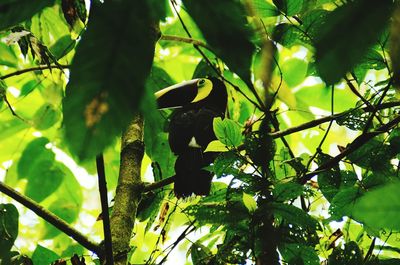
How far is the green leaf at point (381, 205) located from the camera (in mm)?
574

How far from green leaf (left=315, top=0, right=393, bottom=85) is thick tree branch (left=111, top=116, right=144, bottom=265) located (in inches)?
44.4

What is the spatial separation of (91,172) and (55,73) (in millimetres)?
632

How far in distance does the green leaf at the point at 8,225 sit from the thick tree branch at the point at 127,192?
35cm

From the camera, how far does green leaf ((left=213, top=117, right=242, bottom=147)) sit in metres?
1.41

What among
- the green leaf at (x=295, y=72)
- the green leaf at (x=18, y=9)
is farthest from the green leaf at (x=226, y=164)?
the green leaf at (x=295, y=72)

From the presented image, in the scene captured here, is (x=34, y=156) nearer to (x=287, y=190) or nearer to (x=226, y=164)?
(x=226, y=164)

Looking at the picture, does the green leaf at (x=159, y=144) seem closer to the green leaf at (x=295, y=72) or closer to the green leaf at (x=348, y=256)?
the green leaf at (x=295, y=72)

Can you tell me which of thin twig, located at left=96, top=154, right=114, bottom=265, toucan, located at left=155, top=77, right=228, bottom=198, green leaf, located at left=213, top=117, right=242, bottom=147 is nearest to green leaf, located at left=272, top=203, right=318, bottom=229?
green leaf, located at left=213, top=117, right=242, bottom=147

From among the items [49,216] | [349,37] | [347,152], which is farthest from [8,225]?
[349,37]

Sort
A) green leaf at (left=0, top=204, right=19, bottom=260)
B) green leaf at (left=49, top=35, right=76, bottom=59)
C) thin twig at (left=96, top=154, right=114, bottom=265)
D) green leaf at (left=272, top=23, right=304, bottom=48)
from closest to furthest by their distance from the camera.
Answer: thin twig at (left=96, top=154, right=114, bottom=265) → green leaf at (left=272, top=23, right=304, bottom=48) → green leaf at (left=0, top=204, right=19, bottom=260) → green leaf at (left=49, top=35, right=76, bottom=59)

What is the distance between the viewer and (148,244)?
8.23 ft

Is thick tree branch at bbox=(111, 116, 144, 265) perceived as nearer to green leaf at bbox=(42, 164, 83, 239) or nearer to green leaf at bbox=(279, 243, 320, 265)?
green leaf at bbox=(279, 243, 320, 265)

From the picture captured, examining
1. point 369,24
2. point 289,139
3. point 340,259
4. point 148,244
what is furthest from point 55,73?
point 369,24

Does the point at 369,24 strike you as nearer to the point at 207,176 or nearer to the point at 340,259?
the point at 340,259
